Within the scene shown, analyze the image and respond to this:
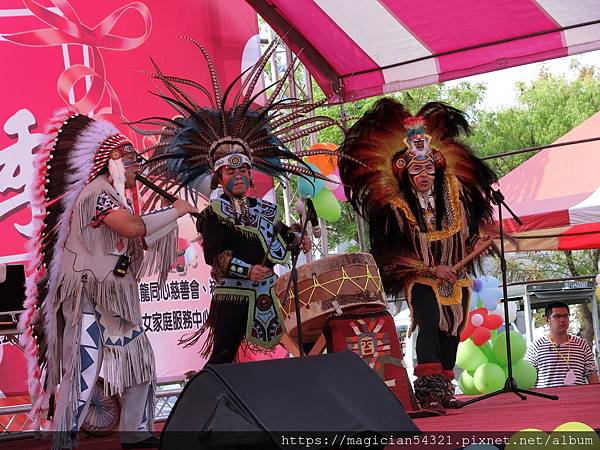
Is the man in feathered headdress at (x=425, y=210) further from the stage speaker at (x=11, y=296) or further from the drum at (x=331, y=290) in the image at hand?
the stage speaker at (x=11, y=296)

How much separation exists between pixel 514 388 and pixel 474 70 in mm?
2811

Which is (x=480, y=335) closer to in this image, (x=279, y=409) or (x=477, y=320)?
(x=477, y=320)

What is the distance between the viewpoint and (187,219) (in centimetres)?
774

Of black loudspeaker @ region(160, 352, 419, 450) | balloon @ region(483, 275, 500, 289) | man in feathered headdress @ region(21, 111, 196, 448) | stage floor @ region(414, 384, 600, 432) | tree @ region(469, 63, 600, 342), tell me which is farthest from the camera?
tree @ region(469, 63, 600, 342)

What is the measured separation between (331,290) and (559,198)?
5.65 meters

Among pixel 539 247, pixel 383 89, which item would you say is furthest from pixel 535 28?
pixel 539 247

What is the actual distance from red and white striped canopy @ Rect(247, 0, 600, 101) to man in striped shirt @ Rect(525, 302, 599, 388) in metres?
2.13

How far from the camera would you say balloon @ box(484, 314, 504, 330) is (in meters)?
9.27

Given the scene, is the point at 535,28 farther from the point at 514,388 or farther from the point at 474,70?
the point at 514,388

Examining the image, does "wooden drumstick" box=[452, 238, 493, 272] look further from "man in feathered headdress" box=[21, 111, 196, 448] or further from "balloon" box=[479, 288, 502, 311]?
"balloon" box=[479, 288, 502, 311]

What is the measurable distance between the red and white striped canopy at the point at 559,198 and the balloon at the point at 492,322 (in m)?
0.79

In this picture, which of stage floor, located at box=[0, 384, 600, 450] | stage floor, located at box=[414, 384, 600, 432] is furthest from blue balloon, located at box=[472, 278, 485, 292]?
stage floor, located at box=[414, 384, 600, 432]

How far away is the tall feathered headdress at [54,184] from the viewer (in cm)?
511

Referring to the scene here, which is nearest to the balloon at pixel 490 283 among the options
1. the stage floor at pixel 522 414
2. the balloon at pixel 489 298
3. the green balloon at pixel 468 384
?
the balloon at pixel 489 298
